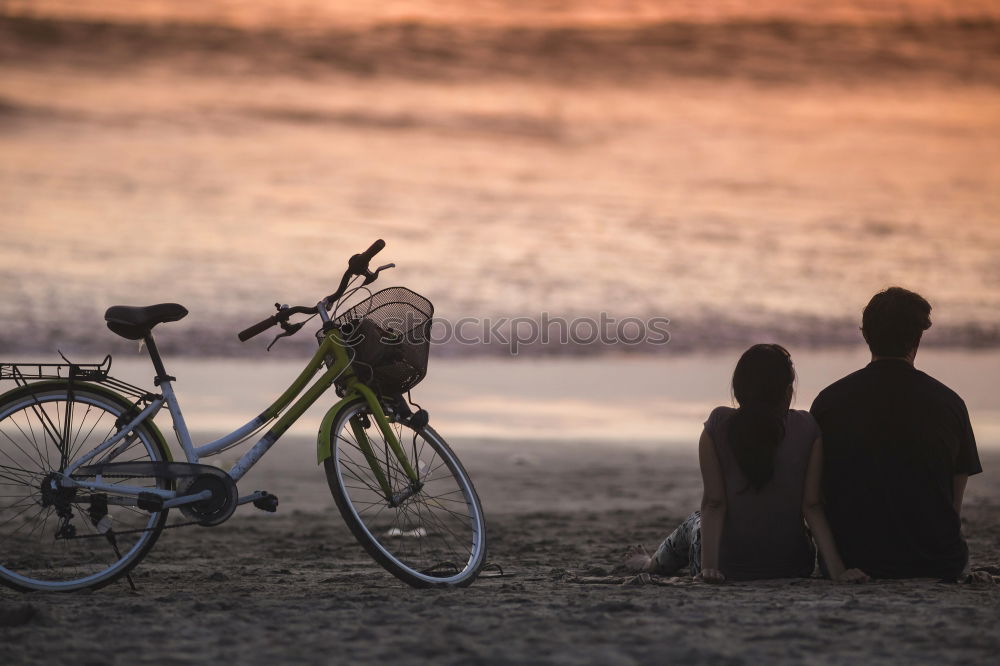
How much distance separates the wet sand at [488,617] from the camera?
371cm

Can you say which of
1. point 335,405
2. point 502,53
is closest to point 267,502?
point 335,405

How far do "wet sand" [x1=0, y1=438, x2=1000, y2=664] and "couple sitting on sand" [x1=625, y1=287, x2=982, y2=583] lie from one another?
0.51ft

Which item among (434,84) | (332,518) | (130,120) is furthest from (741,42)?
(332,518)

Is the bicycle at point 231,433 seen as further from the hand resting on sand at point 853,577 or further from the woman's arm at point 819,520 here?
the hand resting on sand at point 853,577

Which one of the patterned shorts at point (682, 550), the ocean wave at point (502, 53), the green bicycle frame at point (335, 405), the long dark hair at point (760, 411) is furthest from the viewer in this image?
the ocean wave at point (502, 53)

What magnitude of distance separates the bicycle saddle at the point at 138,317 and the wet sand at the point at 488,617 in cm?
108

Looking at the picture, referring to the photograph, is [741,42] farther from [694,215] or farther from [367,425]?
[367,425]

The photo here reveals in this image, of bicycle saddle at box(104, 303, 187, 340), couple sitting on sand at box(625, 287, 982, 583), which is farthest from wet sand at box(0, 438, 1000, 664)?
bicycle saddle at box(104, 303, 187, 340)

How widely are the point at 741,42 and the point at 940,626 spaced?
92.0ft

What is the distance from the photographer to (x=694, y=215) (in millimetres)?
22203

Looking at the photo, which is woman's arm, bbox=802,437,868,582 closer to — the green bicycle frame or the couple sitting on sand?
the couple sitting on sand

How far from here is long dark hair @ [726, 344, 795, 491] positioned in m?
4.77

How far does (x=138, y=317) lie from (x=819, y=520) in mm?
2912

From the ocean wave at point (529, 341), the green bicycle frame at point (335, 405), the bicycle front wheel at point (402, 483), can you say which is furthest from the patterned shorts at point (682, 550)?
the ocean wave at point (529, 341)
